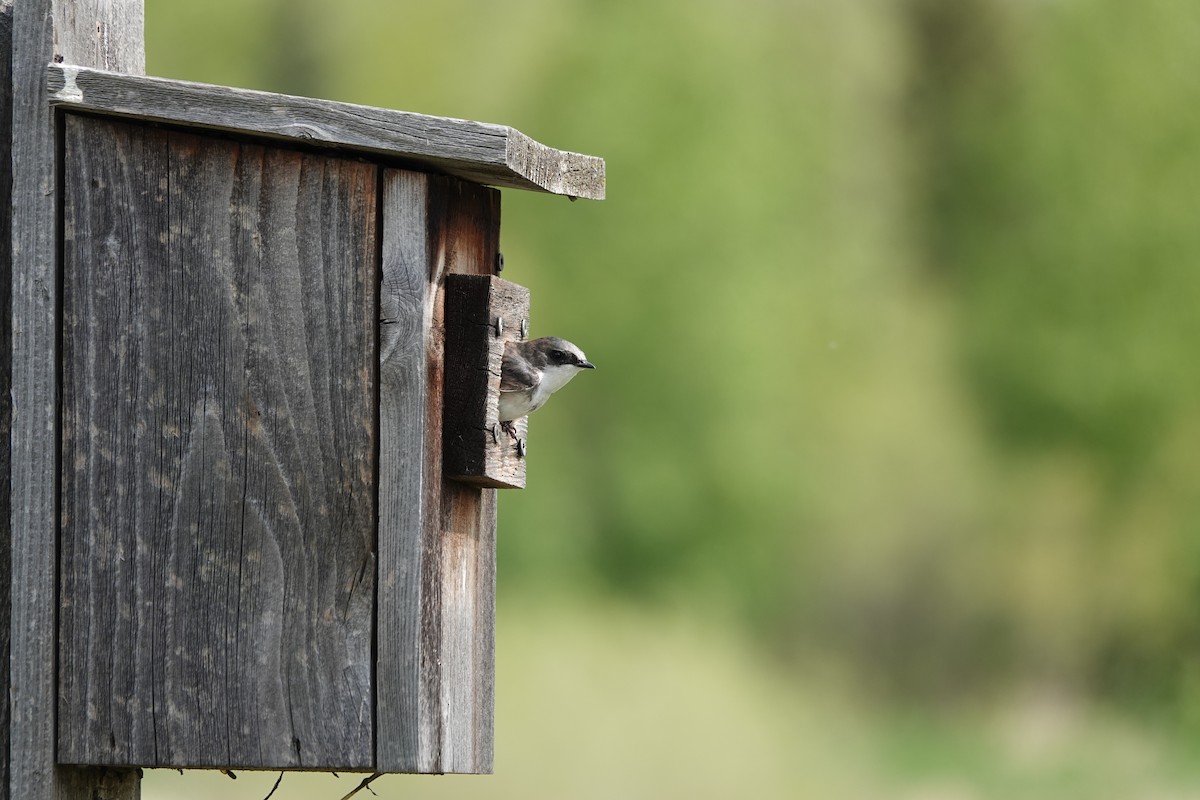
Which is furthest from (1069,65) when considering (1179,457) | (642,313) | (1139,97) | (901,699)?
(901,699)

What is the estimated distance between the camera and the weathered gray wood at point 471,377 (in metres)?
3.10

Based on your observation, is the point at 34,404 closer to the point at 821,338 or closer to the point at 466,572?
the point at 466,572

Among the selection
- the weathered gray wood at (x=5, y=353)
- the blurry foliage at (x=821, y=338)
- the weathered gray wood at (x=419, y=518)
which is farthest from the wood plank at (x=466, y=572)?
the blurry foliage at (x=821, y=338)

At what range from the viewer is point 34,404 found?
9.28 ft

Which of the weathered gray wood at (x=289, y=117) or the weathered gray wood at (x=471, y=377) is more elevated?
the weathered gray wood at (x=289, y=117)

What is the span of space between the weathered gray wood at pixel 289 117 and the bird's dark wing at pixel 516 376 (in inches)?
19.6

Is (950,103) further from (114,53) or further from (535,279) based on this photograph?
(114,53)

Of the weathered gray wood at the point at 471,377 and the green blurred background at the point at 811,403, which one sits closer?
the weathered gray wood at the point at 471,377

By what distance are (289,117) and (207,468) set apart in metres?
0.64

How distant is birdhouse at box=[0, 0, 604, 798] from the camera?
2830 mm

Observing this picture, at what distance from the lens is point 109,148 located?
2867 millimetres

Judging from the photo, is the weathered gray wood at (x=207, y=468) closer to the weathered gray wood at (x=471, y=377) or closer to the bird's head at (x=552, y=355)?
the weathered gray wood at (x=471, y=377)

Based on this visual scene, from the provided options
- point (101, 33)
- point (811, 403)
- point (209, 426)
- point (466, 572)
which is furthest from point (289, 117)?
point (811, 403)

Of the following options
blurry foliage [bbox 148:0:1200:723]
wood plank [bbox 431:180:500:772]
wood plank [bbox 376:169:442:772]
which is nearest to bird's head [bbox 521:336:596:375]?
wood plank [bbox 431:180:500:772]
